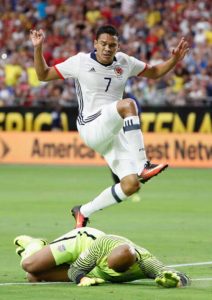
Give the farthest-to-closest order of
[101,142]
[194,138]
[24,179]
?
[194,138], [24,179], [101,142]

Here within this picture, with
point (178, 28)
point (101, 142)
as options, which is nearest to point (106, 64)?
point (101, 142)

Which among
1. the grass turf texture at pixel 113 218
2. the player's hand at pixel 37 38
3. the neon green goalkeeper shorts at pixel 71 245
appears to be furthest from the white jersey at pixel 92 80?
the neon green goalkeeper shorts at pixel 71 245

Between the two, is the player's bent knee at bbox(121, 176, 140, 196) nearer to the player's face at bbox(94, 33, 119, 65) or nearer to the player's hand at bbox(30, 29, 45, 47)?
the player's face at bbox(94, 33, 119, 65)

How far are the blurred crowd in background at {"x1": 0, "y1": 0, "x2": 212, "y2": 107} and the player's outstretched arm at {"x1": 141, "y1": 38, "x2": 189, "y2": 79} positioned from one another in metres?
14.4

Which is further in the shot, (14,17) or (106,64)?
(14,17)

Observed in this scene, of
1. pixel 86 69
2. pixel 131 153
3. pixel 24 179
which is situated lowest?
pixel 24 179

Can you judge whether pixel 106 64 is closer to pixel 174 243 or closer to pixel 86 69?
pixel 86 69

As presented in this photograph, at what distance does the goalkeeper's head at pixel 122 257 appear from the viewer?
8.49 metres

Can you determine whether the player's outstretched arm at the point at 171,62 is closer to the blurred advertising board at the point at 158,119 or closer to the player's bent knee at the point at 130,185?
the player's bent knee at the point at 130,185

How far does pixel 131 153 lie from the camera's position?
1136 centimetres

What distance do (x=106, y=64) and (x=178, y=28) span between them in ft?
61.6

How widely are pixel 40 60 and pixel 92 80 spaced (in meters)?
0.68

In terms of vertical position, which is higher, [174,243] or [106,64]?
[106,64]

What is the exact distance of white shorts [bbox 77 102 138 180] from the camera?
11023 millimetres
